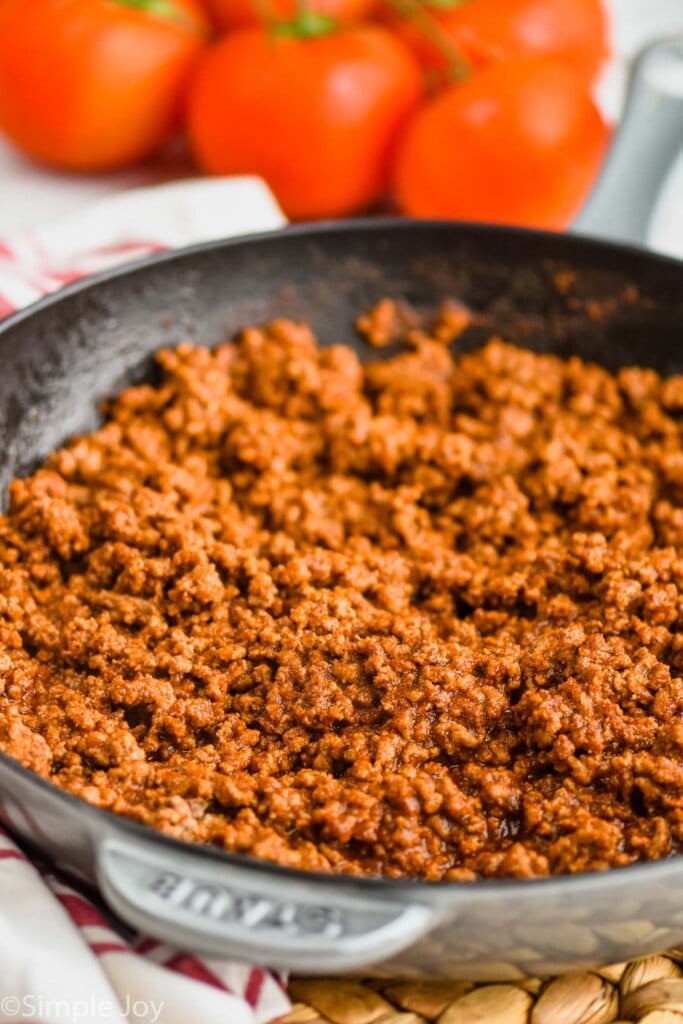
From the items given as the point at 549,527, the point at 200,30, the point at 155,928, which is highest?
the point at 200,30

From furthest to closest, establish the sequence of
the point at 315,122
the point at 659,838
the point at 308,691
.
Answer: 1. the point at 315,122
2. the point at 308,691
3. the point at 659,838

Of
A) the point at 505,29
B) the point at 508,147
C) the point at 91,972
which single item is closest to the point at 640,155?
the point at 508,147

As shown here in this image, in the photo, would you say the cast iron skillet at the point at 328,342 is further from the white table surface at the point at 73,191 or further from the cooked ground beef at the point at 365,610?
the white table surface at the point at 73,191

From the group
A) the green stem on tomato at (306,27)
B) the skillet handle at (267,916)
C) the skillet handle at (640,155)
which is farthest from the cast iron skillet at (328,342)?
the green stem on tomato at (306,27)

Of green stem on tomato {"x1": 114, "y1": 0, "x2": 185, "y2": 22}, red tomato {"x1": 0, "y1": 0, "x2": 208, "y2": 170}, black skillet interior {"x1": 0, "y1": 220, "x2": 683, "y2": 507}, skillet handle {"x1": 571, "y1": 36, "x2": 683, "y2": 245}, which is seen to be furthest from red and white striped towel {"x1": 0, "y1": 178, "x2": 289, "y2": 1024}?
green stem on tomato {"x1": 114, "y1": 0, "x2": 185, "y2": 22}

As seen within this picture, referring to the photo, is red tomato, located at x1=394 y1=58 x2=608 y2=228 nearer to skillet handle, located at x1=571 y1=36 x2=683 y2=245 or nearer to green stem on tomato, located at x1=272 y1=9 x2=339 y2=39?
skillet handle, located at x1=571 y1=36 x2=683 y2=245

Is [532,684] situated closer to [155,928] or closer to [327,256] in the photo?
[155,928]

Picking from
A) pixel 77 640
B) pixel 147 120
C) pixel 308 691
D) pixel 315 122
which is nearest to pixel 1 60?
pixel 147 120
